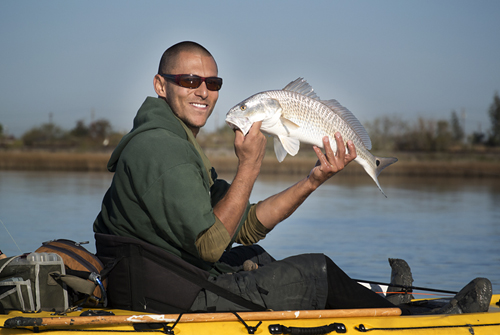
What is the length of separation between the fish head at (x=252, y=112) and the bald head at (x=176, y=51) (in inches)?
16.5

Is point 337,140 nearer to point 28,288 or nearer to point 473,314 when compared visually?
point 473,314

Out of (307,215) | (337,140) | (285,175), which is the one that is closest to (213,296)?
(337,140)

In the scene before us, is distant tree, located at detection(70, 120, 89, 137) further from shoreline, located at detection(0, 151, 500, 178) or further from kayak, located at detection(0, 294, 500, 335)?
kayak, located at detection(0, 294, 500, 335)

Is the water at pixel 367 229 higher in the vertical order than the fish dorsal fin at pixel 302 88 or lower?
lower

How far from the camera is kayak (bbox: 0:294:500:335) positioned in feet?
8.70

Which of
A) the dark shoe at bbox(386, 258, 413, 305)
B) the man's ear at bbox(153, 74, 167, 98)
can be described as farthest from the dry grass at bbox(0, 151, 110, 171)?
the man's ear at bbox(153, 74, 167, 98)

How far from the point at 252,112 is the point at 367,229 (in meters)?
10.3

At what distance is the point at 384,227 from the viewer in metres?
13.5

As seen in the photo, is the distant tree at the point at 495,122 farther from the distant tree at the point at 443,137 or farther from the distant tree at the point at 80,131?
the distant tree at the point at 80,131

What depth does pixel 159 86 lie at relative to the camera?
3.45 metres

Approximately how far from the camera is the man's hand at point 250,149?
3.21 metres

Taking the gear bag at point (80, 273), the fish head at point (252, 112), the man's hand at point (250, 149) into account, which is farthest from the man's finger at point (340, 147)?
the gear bag at point (80, 273)

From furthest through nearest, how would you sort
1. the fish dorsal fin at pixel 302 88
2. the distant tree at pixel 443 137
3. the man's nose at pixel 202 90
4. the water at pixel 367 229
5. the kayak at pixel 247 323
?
the distant tree at pixel 443 137 → the water at pixel 367 229 → the fish dorsal fin at pixel 302 88 → the man's nose at pixel 202 90 → the kayak at pixel 247 323

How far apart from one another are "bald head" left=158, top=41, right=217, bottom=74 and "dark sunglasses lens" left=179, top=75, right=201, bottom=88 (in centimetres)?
12
